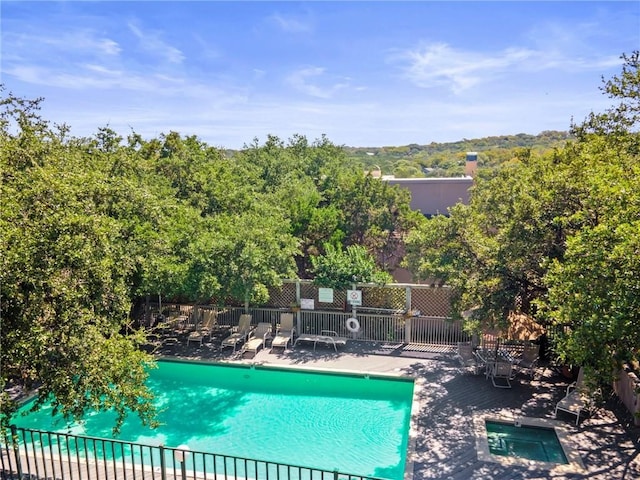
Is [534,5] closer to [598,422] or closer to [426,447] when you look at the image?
[598,422]

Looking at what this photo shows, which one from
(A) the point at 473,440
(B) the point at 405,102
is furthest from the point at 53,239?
(B) the point at 405,102

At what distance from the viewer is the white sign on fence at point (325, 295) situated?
49.2 feet

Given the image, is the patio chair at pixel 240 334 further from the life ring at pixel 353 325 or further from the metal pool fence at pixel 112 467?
the metal pool fence at pixel 112 467

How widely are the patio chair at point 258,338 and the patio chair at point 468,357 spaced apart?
6035 mm

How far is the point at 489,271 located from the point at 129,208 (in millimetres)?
9624

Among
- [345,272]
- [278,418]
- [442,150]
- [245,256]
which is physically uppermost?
[442,150]

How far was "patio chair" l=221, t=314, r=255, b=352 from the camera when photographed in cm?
1449

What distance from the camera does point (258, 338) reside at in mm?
14812

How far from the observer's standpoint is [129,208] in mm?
12555

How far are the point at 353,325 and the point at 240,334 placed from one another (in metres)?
3.72

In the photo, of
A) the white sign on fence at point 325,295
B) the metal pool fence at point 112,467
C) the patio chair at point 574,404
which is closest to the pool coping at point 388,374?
the metal pool fence at point 112,467

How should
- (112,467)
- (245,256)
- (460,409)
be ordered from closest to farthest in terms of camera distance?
(112,467) → (460,409) → (245,256)

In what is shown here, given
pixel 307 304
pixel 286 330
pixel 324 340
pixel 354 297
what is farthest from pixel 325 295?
pixel 286 330

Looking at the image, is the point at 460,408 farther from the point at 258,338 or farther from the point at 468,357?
the point at 258,338
